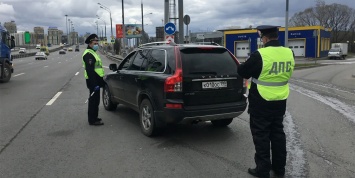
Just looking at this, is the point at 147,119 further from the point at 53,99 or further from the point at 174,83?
the point at 53,99

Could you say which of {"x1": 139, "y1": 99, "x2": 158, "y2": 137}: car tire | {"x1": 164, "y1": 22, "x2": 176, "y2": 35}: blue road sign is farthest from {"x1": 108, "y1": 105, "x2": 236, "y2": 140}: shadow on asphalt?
{"x1": 164, "y1": 22, "x2": 176, "y2": 35}: blue road sign

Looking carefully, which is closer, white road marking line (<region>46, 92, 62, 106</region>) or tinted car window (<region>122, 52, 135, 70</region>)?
tinted car window (<region>122, 52, 135, 70</region>)

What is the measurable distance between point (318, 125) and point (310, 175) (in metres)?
3.04

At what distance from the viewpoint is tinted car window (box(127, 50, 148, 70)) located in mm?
6951

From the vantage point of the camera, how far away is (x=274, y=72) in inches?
169

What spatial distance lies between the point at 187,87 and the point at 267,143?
1.77m

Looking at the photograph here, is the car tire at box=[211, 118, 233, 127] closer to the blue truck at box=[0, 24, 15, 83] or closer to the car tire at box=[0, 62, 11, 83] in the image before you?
the blue truck at box=[0, 24, 15, 83]

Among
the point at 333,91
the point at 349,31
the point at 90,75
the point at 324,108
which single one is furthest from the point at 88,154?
the point at 349,31

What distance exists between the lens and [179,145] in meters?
5.75

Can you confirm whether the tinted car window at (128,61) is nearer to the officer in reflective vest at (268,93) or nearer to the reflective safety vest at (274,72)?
the officer in reflective vest at (268,93)

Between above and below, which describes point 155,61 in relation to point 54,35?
below

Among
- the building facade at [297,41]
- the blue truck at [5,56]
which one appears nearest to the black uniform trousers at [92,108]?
the blue truck at [5,56]

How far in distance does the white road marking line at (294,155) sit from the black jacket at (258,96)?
780 mm

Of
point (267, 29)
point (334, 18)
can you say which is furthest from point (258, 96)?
point (334, 18)
